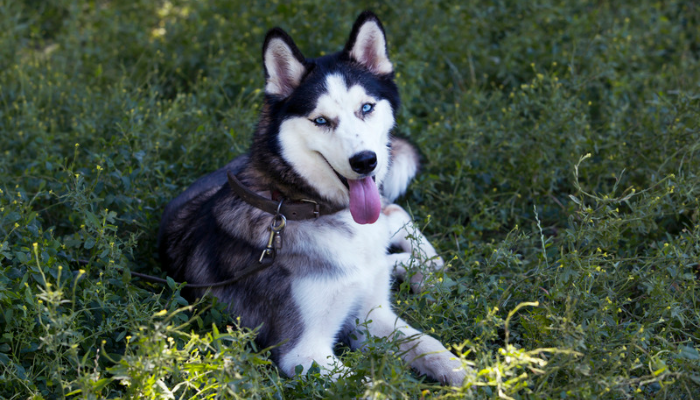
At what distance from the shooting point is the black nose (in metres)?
2.61

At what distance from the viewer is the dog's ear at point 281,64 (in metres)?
2.77

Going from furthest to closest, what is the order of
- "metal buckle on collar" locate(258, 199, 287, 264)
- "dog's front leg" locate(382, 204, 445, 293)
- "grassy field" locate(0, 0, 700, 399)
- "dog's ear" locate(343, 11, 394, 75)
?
"dog's front leg" locate(382, 204, 445, 293) → "dog's ear" locate(343, 11, 394, 75) → "metal buckle on collar" locate(258, 199, 287, 264) → "grassy field" locate(0, 0, 700, 399)

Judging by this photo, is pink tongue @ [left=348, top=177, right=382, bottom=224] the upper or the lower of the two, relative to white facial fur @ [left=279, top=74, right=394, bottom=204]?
lower

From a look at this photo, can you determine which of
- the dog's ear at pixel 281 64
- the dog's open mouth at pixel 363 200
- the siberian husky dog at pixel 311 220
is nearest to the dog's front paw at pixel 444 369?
the siberian husky dog at pixel 311 220

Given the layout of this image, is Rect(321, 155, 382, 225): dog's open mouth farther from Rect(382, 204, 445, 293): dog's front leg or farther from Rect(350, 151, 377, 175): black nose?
Rect(382, 204, 445, 293): dog's front leg

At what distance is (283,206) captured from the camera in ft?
9.05

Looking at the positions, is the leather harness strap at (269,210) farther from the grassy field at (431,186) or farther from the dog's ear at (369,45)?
the dog's ear at (369,45)

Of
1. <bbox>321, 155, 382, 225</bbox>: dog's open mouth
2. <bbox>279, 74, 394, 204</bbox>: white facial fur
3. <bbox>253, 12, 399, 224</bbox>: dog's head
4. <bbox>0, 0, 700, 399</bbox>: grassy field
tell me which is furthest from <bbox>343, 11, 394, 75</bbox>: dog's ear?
<bbox>0, 0, 700, 399</bbox>: grassy field

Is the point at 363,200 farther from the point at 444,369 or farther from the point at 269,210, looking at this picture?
the point at 444,369

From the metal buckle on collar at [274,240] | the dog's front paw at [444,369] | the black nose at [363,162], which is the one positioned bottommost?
the dog's front paw at [444,369]

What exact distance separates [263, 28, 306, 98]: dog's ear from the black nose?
0.54m

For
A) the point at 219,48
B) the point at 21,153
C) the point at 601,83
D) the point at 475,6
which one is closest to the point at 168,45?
the point at 219,48

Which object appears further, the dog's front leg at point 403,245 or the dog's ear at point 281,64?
the dog's front leg at point 403,245

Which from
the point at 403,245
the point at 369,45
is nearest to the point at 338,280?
the point at 403,245
